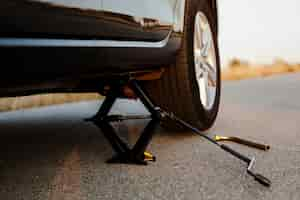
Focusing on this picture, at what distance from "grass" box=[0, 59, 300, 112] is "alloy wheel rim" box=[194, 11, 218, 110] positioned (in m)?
1.58

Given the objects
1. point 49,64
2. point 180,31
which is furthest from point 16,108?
point 49,64

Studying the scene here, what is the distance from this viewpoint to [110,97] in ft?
4.88

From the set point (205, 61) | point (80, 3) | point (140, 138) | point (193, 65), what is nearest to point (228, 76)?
point (205, 61)

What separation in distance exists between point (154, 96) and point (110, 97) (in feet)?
0.84

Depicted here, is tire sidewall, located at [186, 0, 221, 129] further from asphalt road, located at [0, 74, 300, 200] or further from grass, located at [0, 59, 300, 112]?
grass, located at [0, 59, 300, 112]

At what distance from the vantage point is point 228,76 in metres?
5.98

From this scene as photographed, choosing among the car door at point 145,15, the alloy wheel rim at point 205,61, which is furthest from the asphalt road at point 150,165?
the car door at point 145,15

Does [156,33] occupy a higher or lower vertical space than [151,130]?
higher

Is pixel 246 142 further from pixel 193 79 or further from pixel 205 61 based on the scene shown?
pixel 205 61

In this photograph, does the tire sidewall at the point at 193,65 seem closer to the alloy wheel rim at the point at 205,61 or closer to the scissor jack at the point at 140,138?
the alloy wheel rim at the point at 205,61

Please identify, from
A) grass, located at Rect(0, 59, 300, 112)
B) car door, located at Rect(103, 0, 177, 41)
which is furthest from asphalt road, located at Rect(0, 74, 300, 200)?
grass, located at Rect(0, 59, 300, 112)

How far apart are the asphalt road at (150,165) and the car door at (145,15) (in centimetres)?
38

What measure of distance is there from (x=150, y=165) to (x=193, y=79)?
1.43ft

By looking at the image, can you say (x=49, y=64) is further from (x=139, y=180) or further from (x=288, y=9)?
(x=288, y=9)
